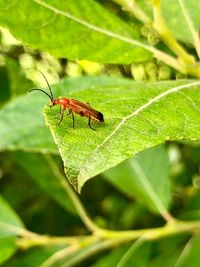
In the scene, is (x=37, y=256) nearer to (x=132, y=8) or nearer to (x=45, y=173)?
(x=45, y=173)

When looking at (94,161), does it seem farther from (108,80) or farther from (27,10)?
(108,80)

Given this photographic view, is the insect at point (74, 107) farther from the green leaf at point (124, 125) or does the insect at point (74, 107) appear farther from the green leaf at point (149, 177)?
the green leaf at point (149, 177)

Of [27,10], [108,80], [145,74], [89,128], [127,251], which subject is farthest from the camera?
[145,74]

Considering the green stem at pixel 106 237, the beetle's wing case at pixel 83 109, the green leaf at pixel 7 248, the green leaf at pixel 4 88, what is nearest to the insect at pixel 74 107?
the beetle's wing case at pixel 83 109

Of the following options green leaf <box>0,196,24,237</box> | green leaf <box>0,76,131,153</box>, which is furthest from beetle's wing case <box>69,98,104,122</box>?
green leaf <box>0,196,24,237</box>

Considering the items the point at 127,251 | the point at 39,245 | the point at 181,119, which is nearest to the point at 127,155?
the point at 181,119
